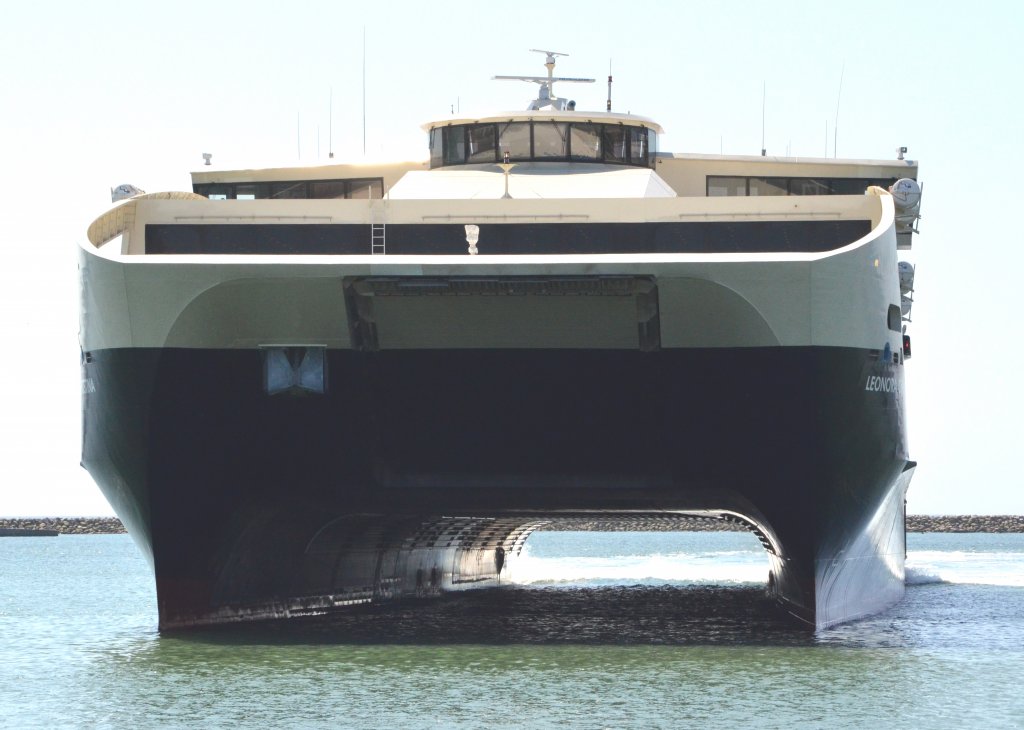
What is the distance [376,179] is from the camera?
27.2m

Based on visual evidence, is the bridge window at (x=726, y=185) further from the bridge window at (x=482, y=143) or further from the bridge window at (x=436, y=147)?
the bridge window at (x=436, y=147)

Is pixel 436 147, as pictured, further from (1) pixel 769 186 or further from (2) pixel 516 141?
(1) pixel 769 186

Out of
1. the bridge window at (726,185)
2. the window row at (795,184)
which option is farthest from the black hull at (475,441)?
the bridge window at (726,185)

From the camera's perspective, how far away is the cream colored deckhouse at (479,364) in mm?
19234

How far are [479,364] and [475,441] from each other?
127 centimetres

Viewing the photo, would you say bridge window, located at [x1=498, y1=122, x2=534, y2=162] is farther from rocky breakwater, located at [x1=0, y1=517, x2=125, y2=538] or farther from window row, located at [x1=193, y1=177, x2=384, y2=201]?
rocky breakwater, located at [x1=0, y1=517, x2=125, y2=538]

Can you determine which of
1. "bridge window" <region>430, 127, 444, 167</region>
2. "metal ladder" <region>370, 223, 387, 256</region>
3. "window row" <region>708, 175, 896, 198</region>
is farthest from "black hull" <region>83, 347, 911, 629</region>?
"bridge window" <region>430, 127, 444, 167</region>

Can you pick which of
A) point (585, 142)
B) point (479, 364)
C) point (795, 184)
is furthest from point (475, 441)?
point (795, 184)

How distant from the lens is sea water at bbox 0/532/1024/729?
54.1 feet

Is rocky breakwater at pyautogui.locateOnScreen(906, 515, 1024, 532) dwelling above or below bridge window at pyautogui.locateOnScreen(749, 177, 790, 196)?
below

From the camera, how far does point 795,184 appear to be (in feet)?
89.7

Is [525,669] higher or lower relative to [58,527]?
higher

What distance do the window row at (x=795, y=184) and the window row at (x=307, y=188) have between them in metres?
5.97

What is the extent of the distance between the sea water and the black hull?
5.44 feet
